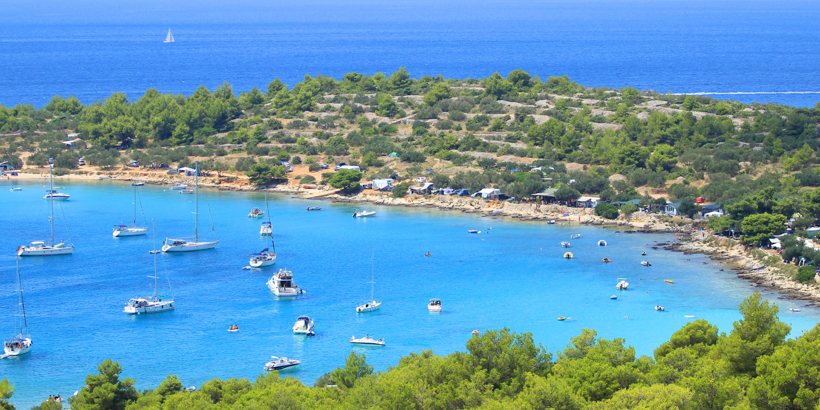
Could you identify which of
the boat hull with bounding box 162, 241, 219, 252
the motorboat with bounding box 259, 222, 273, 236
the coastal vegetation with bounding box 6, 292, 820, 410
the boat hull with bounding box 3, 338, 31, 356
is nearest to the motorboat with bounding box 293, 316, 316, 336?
the coastal vegetation with bounding box 6, 292, 820, 410

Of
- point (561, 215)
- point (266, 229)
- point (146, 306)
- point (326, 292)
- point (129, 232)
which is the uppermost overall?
point (561, 215)

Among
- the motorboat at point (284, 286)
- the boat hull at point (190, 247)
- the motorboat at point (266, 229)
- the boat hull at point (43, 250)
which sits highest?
the motorboat at point (266, 229)

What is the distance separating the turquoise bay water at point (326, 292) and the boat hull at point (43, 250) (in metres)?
0.66

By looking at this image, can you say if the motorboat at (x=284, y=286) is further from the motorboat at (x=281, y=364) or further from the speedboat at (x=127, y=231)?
the speedboat at (x=127, y=231)

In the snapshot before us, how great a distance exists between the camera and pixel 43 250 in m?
58.2

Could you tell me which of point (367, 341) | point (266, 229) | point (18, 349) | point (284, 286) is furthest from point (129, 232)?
point (367, 341)

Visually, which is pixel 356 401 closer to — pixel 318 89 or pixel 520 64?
pixel 318 89

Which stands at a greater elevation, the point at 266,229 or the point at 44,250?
the point at 266,229

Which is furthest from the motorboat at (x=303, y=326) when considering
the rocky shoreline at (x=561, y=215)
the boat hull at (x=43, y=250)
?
the rocky shoreline at (x=561, y=215)

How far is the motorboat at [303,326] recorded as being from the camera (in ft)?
141

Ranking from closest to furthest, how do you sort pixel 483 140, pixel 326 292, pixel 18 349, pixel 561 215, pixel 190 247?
pixel 18 349 < pixel 326 292 < pixel 190 247 < pixel 561 215 < pixel 483 140

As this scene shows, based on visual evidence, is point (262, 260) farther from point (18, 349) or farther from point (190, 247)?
point (18, 349)

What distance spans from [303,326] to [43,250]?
82.3 ft

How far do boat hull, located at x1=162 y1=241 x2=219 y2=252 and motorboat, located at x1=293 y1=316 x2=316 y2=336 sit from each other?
19.0 m
